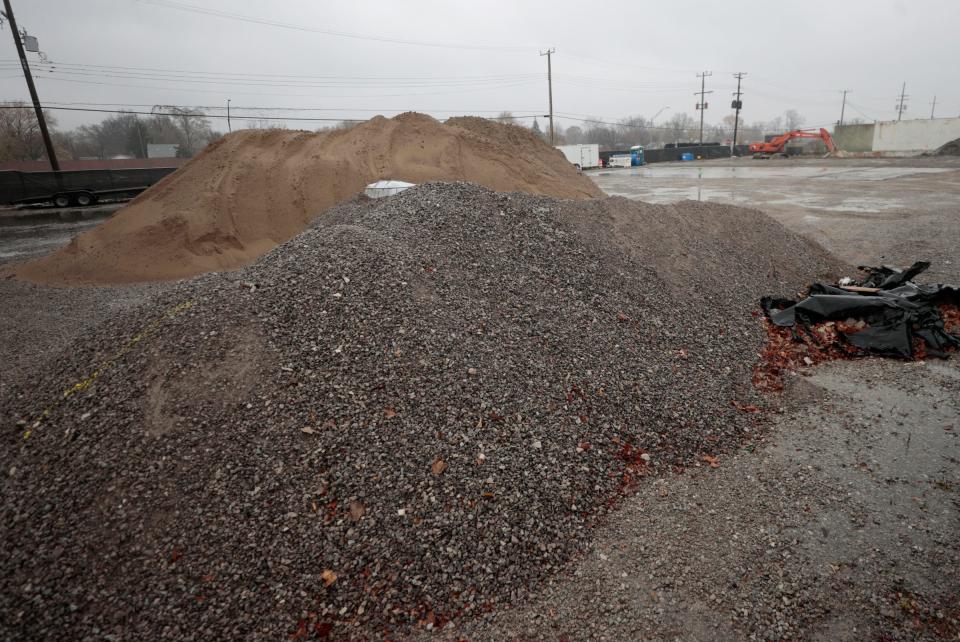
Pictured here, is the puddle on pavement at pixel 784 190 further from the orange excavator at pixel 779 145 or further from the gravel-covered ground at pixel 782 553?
the gravel-covered ground at pixel 782 553

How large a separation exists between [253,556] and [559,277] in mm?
4282

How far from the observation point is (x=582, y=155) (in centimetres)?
4266

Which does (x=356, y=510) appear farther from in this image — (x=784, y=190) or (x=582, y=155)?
(x=582, y=155)

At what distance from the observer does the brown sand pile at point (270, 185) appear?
10836mm

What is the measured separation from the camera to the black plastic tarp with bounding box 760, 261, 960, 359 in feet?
18.7

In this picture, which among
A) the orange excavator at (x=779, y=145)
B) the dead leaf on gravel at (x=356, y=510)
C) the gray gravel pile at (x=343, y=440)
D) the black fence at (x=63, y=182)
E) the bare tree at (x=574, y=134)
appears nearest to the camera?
the gray gravel pile at (x=343, y=440)

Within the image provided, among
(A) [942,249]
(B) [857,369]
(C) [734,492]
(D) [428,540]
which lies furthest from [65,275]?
(A) [942,249]

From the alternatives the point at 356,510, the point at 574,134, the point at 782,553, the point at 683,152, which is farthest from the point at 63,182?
the point at 574,134

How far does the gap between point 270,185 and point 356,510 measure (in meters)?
11.7

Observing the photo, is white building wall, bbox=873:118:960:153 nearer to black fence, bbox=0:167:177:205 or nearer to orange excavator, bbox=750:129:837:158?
orange excavator, bbox=750:129:837:158

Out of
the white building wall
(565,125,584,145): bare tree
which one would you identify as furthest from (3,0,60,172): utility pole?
(565,125,584,145): bare tree

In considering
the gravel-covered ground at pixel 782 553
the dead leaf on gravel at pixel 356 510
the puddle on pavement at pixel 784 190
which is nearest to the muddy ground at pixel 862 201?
the puddle on pavement at pixel 784 190

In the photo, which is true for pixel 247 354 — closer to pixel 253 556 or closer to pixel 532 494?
pixel 253 556

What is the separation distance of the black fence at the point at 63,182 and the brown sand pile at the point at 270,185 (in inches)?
373
